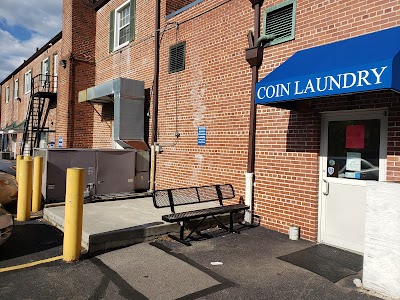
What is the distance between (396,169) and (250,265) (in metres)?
2.51

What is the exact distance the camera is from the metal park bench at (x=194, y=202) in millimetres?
5445

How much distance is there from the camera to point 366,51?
430 cm

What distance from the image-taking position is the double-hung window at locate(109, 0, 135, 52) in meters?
12.0

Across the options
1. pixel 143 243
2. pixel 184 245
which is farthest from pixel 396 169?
pixel 143 243

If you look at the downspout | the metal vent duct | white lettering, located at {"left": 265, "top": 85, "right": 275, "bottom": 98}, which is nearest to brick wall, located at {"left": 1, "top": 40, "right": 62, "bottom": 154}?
the metal vent duct

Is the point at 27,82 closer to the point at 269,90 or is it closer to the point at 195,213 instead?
the point at 195,213

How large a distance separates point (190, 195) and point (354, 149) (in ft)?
9.93

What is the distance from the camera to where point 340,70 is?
13.8 feet

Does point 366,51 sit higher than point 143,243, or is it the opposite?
point 366,51

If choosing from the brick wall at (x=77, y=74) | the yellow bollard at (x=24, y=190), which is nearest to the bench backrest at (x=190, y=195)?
the yellow bollard at (x=24, y=190)

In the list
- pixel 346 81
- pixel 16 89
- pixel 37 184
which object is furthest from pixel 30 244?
pixel 16 89

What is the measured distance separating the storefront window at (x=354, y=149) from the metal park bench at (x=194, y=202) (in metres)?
1.92

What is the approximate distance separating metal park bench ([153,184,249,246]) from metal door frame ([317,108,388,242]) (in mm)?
1442

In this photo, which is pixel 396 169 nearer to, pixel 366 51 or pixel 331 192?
pixel 331 192
